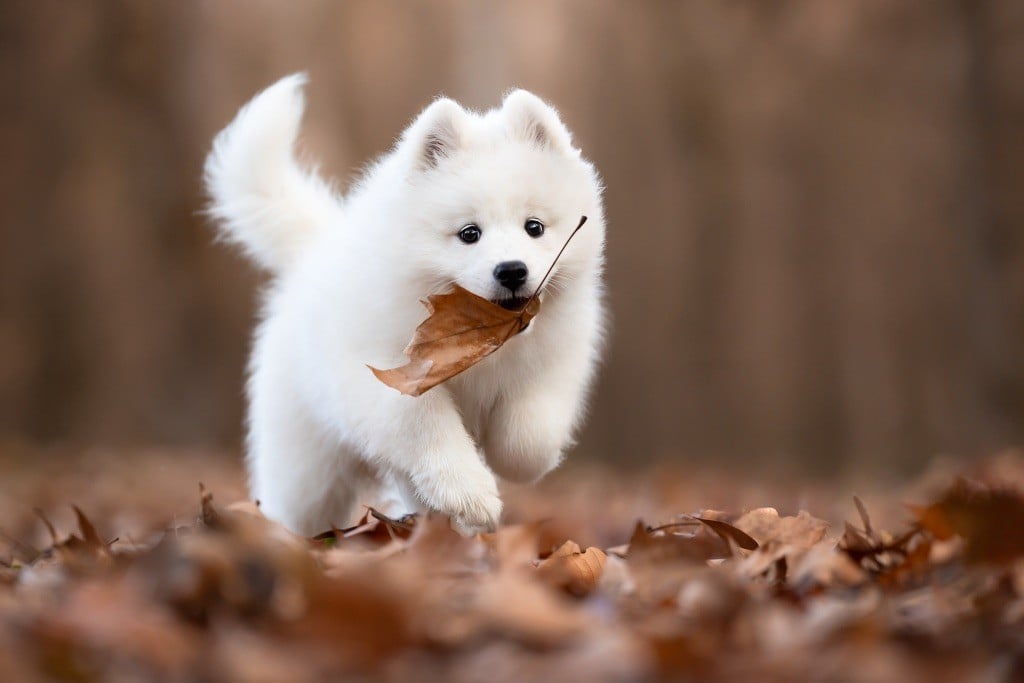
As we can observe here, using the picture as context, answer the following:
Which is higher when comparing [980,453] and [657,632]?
[657,632]

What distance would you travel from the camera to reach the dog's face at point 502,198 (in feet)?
9.61

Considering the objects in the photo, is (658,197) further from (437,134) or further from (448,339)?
(448,339)

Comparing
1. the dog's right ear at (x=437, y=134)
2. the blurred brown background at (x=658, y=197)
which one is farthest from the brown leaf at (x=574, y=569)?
the blurred brown background at (x=658, y=197)

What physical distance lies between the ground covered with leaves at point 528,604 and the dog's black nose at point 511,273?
2.14ft

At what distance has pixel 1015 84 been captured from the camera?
26.3 feet

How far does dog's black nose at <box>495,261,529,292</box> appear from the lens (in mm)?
2842

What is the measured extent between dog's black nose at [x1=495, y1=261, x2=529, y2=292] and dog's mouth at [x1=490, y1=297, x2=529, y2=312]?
0.05 meters

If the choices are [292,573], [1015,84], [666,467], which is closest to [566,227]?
[292,573]

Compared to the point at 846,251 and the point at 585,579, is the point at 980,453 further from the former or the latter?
the point at 585,579

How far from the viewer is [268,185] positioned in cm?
403

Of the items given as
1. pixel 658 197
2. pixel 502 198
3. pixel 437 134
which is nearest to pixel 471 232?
pixel 502 198

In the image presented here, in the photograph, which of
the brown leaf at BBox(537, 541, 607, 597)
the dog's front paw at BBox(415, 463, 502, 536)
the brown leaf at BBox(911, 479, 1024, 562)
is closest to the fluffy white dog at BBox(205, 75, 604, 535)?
the dog's front paw at BBox(415, 463, 502, 536)

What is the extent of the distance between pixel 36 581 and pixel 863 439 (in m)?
7.45

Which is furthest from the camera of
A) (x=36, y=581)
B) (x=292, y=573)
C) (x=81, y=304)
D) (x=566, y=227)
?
(x=81, y=304)
